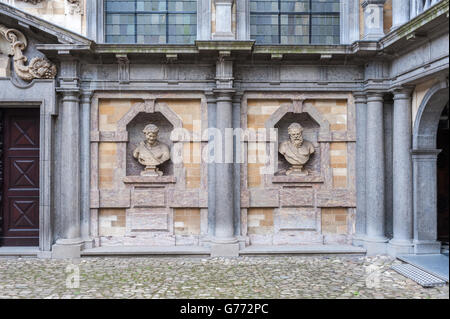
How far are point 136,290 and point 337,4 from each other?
7.61 meters

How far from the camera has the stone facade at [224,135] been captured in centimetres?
766

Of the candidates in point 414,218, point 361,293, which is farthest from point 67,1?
point 414,218

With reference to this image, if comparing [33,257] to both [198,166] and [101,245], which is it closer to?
[101,245]

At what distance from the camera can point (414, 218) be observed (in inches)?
301

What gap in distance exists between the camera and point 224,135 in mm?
7957

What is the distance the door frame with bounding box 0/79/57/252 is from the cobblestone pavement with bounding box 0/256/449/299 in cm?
74

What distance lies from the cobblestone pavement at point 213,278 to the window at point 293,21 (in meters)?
5.10

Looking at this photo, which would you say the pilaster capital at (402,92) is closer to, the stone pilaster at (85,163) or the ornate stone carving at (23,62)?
the stone pilaster at (85,163)

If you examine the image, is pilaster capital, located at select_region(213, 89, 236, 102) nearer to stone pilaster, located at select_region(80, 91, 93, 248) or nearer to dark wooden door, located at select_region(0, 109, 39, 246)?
stone pilaster, located at select_region(80, 91, 93, 248)

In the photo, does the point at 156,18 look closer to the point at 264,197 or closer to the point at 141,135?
the point at 141,135

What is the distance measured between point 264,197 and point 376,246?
2642 millimetres

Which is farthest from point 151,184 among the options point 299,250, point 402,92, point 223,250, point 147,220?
point 402,92

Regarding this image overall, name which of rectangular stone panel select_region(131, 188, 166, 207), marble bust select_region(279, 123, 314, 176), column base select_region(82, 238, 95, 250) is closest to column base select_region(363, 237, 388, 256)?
marble bust select_region(279, 123, 314, 176)

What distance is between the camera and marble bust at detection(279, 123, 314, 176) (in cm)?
826
